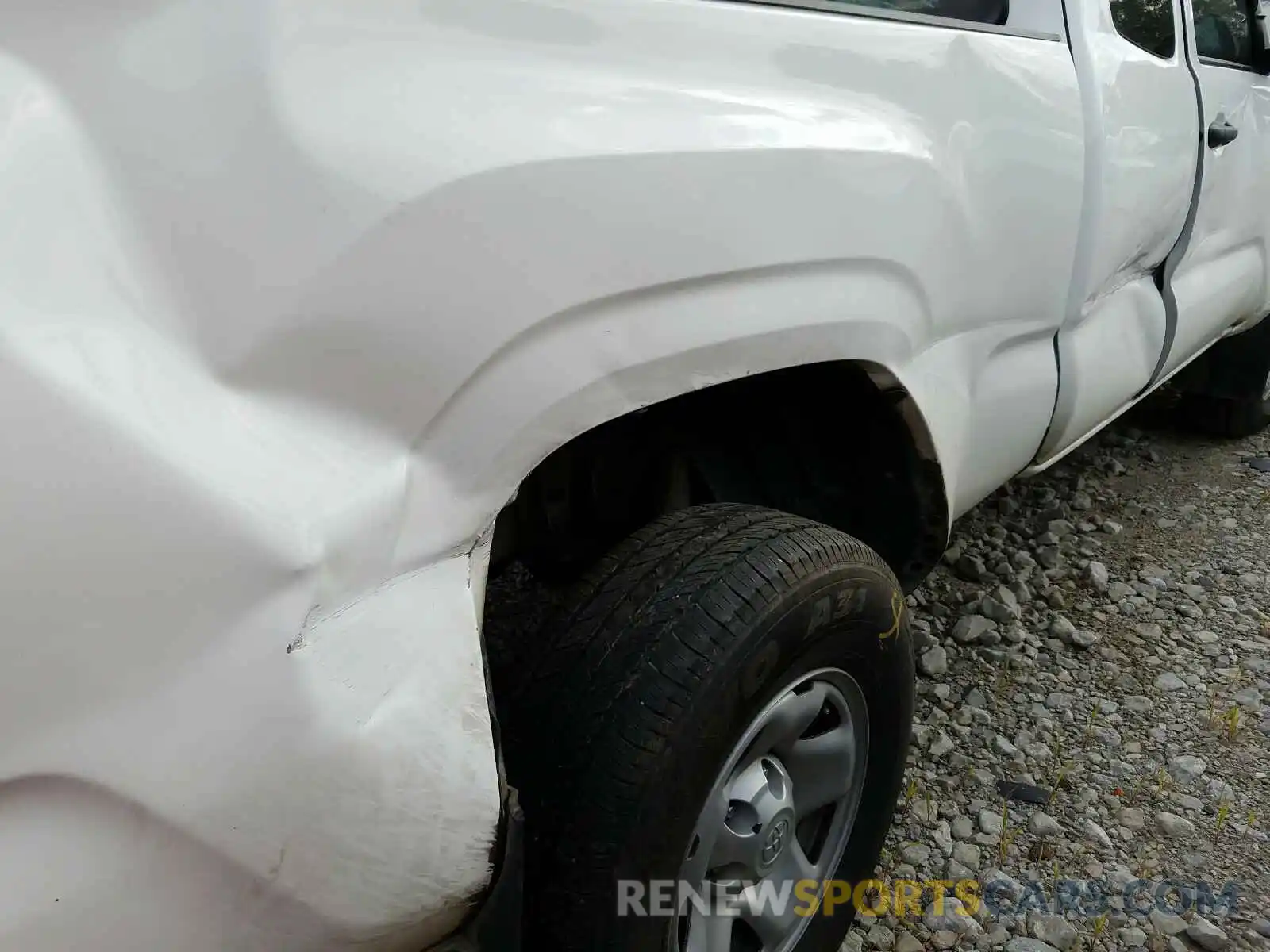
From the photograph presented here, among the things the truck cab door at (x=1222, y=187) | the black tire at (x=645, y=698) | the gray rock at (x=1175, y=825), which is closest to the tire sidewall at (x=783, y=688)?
the black tire at (x=645, y=698)

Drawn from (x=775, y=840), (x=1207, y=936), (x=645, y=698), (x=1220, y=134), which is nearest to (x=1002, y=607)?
(x=1207, y=936)

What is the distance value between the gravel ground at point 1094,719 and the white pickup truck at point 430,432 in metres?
0.58

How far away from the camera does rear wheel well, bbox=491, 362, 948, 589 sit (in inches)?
61.2

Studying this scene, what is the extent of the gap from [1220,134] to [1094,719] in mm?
1469

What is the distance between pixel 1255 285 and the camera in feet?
10.5

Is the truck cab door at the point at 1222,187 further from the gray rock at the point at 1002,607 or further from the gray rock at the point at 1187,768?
the gray rock at the point at 1187,768

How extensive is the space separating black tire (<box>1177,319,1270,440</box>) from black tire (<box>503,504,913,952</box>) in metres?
3.36

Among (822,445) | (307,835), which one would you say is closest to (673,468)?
(822,445)

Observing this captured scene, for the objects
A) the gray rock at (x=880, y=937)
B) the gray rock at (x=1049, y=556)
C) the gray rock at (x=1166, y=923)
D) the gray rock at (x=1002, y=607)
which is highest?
the gray rock at (x=880, y=937)

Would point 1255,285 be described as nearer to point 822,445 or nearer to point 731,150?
point 822,445

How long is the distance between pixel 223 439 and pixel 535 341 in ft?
1.02

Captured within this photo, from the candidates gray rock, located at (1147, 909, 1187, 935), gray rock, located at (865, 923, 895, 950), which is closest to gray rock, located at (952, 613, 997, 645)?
gray rock, located at (1147, 909, 1187, 935)

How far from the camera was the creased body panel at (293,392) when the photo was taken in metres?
0.75

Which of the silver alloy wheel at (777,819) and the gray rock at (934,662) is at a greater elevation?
the silver alloy wheel at (777,819)
